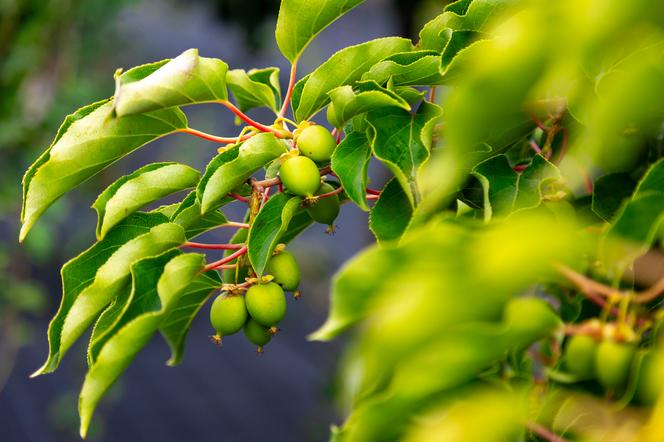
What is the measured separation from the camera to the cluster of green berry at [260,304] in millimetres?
732

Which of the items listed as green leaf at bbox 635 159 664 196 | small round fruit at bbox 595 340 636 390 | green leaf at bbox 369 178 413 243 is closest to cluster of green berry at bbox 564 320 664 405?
small round fruit at bbox 595 340 636 390

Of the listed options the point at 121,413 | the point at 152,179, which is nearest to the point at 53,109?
the point at 121,413

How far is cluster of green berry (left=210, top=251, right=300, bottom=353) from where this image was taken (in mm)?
732

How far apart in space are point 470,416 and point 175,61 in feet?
1.49

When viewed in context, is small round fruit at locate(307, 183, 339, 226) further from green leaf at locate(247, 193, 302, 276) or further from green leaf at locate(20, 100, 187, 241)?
green leaf at locate(20, 100, 187, 241)

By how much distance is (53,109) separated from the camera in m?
2.85

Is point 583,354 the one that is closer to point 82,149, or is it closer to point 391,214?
point 391,214

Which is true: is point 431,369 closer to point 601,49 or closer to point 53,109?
point 601,49

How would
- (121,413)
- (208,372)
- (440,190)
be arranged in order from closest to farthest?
(440,190), (121,413), (208,372)

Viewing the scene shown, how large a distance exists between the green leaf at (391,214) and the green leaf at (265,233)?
82 millimetres

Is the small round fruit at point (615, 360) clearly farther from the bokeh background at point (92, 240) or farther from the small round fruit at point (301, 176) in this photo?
the bokeh background at point (92, 240)

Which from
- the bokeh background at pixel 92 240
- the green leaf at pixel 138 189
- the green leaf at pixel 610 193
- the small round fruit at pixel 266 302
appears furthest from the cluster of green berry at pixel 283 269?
the bokeh background at pixel 92 240

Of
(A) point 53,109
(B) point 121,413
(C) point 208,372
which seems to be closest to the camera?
(A) point 53,109

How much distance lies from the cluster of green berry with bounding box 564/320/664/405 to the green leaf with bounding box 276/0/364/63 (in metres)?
0.43
